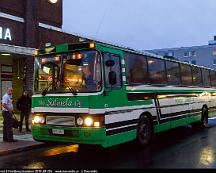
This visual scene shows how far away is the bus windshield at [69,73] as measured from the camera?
1006cm

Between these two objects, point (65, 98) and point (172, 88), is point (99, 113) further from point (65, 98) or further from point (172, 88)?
point (172, 88)

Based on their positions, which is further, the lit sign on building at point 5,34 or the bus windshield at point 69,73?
the lit sign on building at point 5,34

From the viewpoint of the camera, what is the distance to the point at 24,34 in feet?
74.0

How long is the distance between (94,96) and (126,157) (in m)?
1.87

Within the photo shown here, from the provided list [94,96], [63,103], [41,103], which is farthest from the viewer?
[41,103]

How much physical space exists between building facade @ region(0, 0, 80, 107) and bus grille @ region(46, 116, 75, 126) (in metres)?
10.3

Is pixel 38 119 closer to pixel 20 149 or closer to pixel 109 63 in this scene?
pixel 20 149

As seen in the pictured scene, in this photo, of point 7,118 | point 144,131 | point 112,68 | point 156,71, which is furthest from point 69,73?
point 156,71

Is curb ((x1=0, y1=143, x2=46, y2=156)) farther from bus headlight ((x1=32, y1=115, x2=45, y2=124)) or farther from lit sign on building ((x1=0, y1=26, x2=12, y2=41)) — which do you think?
lit sign on building ((x1=0, y1=26, x2=12, y2=41))

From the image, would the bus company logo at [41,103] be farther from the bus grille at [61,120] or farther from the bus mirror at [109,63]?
the bus mirror at [109,63]

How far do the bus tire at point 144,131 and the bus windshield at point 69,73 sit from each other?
2.53 metres

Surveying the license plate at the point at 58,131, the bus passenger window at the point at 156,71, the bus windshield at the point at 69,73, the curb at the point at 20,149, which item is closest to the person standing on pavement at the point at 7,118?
the curb at the point at 20,149

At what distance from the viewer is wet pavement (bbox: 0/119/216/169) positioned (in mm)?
9391

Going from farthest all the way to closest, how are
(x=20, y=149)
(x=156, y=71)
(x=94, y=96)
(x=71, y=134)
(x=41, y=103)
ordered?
(x=156, y=71), (x=20, y=149), (x=41, y=103), (x=71, y=134), (x=94, y=96)
